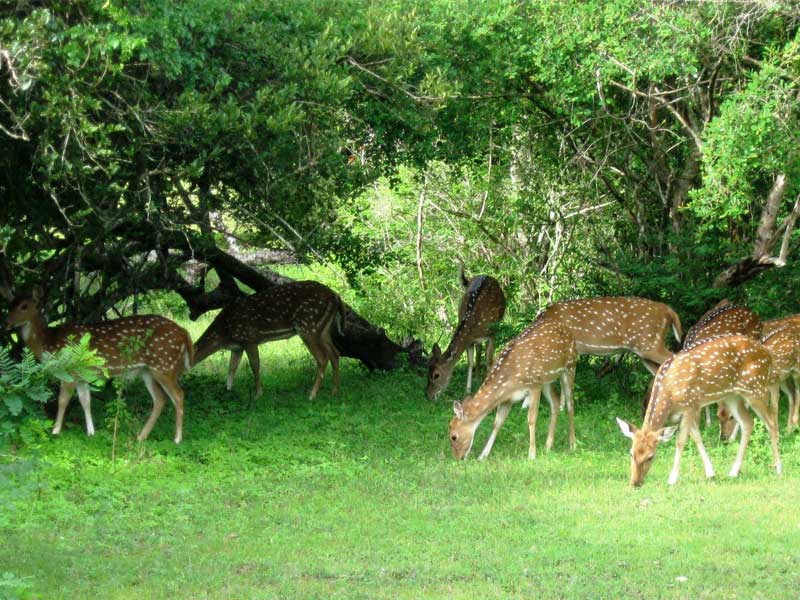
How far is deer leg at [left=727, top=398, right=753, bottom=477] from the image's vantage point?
32.7 feet

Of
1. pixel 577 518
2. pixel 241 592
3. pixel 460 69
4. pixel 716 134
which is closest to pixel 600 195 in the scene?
pixel 460 69

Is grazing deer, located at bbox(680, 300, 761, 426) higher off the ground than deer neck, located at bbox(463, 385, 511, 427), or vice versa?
grazing deer, located at bbox(680, 300, 761, 426)

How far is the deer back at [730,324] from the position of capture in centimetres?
1195

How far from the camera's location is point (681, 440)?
9898 mm

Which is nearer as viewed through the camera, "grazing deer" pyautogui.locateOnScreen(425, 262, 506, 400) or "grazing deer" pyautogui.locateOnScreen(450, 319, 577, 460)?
"grazing deer" pyautogui.locateOnScreen(450, 319, 577, 460)

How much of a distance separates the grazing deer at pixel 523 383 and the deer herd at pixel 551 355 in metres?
0.01

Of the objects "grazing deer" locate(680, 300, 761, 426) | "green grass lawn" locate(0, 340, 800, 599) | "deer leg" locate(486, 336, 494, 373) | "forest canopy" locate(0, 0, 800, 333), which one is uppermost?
"forest canopy" locate(0, 0, 800, 333)

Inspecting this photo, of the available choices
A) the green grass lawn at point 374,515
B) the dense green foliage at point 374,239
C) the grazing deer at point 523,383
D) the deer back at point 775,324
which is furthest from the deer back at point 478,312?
the deer back at point 775,324

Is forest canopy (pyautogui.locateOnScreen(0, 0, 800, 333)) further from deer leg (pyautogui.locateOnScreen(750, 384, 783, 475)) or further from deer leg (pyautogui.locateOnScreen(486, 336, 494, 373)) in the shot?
deer leg (pyautogui.locateOnScreen(750, 384, 783, 475))

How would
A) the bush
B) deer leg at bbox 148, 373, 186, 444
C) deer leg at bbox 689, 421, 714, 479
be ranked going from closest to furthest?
the bush < deer leg at bbox 689, 421, 714, 479 < deer leg at bbox 148, 373, 186, 444

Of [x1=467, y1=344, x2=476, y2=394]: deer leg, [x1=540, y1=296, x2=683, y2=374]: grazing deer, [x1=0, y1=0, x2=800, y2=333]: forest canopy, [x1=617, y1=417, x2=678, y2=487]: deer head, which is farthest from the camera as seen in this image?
[x1=467, y1=344, x2=476, y2=394]: deer leg

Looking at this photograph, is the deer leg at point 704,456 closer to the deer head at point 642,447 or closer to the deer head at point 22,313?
the deer head at point 642,447

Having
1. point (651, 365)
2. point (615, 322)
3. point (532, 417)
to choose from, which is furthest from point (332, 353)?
point (532, 417)

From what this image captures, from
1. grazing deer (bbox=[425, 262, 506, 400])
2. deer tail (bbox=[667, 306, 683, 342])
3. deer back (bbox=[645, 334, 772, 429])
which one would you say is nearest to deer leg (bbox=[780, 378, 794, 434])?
deer tail (bbox=[667, 306, 683, 342])
